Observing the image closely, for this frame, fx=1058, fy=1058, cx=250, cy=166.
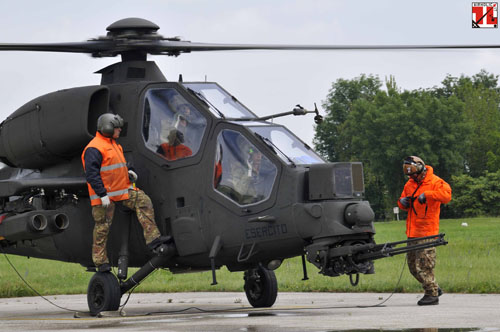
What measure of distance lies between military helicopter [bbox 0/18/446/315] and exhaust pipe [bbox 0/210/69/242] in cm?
2

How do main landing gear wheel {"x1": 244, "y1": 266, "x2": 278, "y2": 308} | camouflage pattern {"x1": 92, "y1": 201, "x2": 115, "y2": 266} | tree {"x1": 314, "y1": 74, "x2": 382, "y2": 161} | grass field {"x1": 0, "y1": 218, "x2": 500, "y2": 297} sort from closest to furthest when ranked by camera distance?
camouflage pattern {"x1": 92, "y1": 201, "x2": 115, "y2": 266}, main landing gear wheel {"x1": 244, "y1": 266, "x2": 278, "y2": 308}, grass field {"x1": 0, "y1": 218, "x2": 500, "y2": 297}, tree {"x1": 314, "y1": 74, "x2": 382, "y2": 161}

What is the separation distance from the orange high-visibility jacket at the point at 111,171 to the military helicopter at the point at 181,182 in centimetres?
50

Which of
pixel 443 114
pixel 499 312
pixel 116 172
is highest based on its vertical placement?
pixel 443 114

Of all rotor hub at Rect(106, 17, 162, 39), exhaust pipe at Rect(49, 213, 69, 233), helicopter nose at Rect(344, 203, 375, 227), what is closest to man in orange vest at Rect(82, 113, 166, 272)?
exhaust pipe at Rect(49, 213, 69, 233)

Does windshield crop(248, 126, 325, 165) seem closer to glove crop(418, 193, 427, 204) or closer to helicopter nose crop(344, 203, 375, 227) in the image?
helicopter nose crop(344, 203, 375, 227)

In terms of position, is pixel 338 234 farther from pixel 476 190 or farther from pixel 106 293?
pixel 476 190

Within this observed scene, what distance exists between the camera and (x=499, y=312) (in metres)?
12.8

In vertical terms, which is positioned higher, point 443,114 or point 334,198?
point 443,114

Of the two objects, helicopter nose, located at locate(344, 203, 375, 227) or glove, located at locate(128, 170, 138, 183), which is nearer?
helicopter nose, located at locate(344, 203, 375, 227)

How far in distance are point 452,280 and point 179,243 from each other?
6.44 metres

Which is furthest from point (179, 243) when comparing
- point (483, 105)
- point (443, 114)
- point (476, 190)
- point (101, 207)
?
point (483, 105)

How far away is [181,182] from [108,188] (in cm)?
98

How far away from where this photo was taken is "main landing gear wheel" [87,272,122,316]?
14.3 m

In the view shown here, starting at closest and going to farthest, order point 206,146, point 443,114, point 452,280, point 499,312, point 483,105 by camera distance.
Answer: point 499,312 → point 206,146 → point 452,280 → point 443,114 → point 483,105
